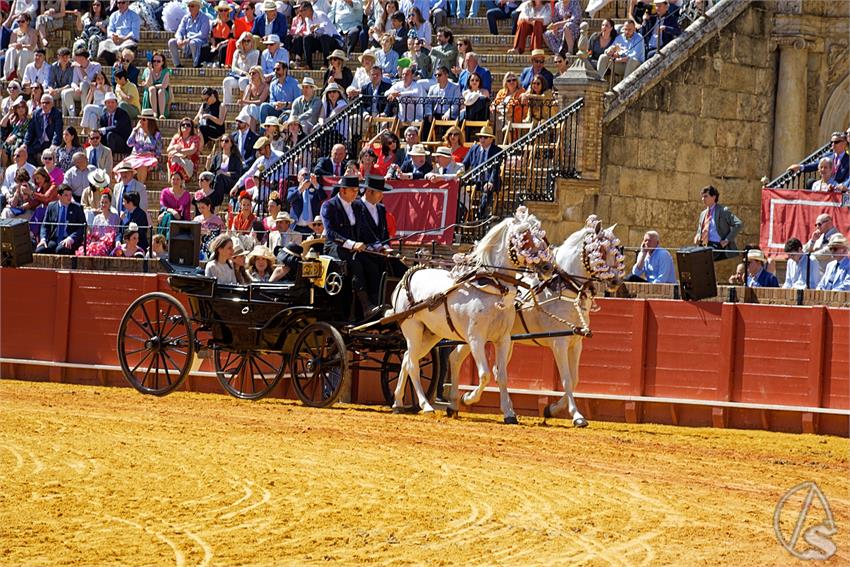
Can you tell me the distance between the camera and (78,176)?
2272cm

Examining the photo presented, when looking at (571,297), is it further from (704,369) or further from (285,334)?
(285,334)

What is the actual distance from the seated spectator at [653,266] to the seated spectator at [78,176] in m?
7.54

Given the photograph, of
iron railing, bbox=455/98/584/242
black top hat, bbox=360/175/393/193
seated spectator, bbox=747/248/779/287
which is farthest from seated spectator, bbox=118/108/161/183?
seated spectator, bbox=747/248/779/287

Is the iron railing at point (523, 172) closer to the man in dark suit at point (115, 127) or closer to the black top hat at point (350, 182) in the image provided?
the black top hat at point (350, 182)

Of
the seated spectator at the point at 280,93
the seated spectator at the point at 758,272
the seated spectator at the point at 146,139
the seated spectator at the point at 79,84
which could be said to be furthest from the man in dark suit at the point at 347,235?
the seated spectator at the point at 79,84

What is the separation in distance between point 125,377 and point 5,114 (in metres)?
8.27

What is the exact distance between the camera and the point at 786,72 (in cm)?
2408

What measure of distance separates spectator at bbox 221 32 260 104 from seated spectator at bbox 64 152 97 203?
2800 millimetres

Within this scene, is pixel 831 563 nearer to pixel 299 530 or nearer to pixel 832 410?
pixel 299 530

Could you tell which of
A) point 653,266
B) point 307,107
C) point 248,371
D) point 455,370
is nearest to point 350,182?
point 455,370

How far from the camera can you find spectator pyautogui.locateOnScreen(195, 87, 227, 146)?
2397cm

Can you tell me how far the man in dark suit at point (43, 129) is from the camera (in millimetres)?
24875

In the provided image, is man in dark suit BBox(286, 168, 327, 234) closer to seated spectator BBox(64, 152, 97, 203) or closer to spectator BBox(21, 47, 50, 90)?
seated spectator BBox(64, 152, 97, 203)

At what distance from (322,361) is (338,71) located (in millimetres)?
7892
